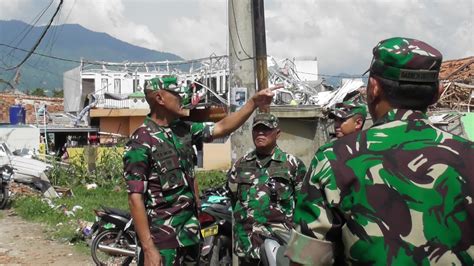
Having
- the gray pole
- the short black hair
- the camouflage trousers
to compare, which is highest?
the gray pole

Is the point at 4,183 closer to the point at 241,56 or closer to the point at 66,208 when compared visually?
the point at 66,208

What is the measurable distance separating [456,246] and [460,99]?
463 inches

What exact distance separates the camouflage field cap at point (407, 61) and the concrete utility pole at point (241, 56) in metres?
3.06

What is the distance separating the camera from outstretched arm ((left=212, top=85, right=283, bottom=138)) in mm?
3611

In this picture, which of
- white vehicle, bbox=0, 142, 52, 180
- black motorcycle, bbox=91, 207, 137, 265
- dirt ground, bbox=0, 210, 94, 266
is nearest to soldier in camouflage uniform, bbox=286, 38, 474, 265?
black motorcycle, bbox=91, 207, 137, 265

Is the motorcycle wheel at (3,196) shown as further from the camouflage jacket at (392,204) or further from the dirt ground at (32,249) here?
the camouflage jacket at (392,204)

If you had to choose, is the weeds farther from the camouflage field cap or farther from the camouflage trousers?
the camouflage field cap

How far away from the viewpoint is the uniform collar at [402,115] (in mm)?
1684

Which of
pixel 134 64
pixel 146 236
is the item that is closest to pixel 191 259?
pixel 146 236

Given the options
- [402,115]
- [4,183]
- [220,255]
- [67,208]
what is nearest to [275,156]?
[220,255]

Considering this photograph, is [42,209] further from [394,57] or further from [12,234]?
[394,57]

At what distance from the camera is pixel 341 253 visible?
1.66 metres

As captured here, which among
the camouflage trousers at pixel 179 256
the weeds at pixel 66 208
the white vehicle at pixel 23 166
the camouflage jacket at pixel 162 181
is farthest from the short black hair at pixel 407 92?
the white vehicle at pixel 23 166

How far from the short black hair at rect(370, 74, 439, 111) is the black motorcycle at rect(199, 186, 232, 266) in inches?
129
